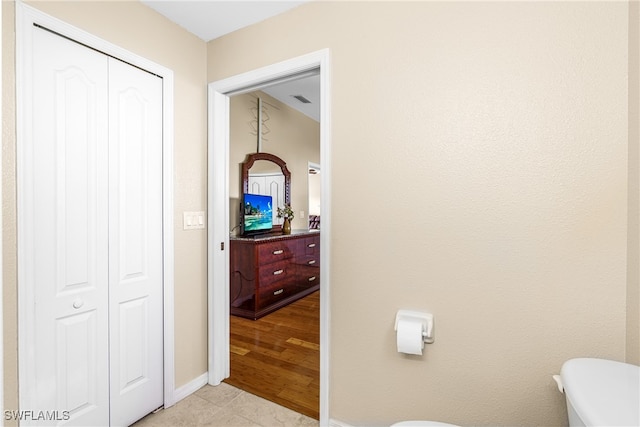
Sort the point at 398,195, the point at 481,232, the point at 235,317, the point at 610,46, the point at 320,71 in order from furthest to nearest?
1. the point at 235,317
2. the point at 320,71
3. the point at 398,195
4. the point at 481,232
5. the point at 610,46

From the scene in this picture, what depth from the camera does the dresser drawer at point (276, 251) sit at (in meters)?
3.36

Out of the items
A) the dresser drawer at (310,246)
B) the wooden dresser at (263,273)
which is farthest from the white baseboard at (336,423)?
the dresser drawer at (310,246)

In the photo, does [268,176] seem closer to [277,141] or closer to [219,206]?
[277,141]

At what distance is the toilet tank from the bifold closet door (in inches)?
77.3

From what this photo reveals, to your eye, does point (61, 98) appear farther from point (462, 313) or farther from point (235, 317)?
point (235, 317)

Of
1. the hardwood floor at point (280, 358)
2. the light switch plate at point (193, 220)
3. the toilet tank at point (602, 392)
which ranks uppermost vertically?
the light switch plate at point (193, 220)

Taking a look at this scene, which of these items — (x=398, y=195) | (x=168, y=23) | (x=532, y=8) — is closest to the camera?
(x=532, y=8)

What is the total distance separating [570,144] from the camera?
1221 millimetres

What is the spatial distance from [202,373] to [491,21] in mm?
2617

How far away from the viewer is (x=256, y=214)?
3717 mm

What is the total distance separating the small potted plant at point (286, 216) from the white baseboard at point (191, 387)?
2.19 m

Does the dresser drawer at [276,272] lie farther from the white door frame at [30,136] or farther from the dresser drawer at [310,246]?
the white door frame at [30,136]

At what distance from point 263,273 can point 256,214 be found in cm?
73

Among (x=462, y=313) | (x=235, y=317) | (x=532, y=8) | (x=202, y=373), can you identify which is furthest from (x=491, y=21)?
(x=235, y=317)
